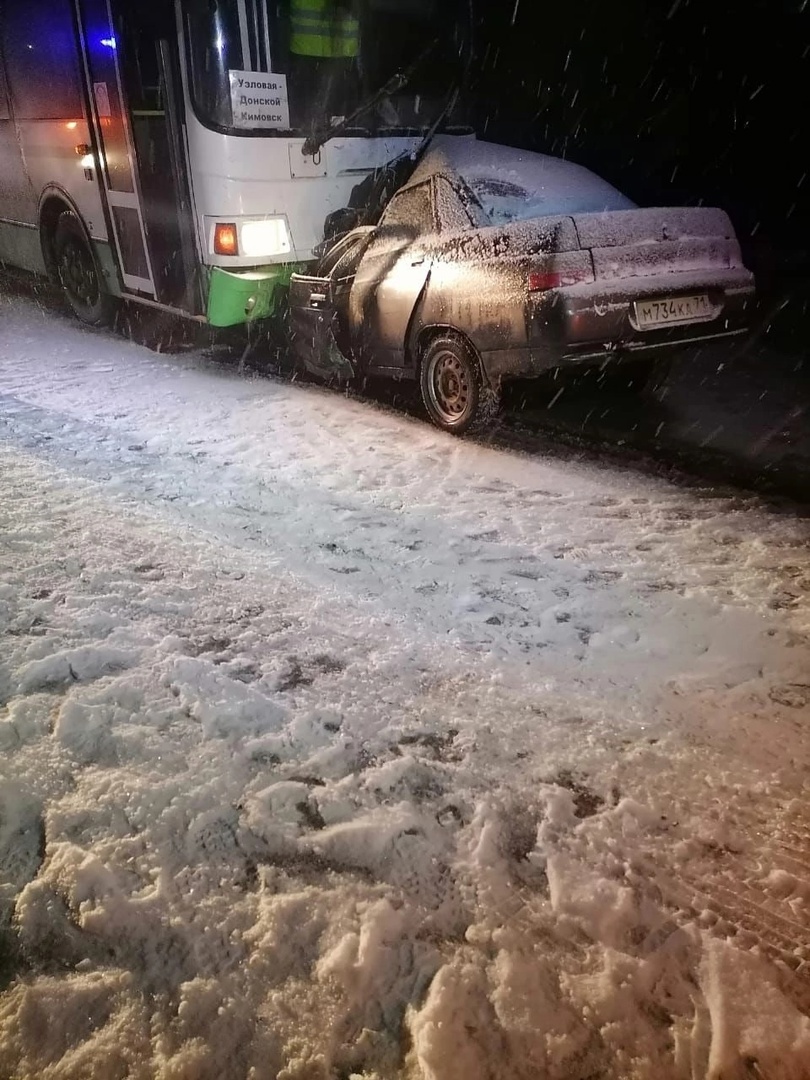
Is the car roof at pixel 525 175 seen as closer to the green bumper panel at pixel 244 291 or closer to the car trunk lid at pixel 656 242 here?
the car trunk lid at pixel 656 242

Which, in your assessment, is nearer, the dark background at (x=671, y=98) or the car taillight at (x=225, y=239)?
the car taillight at (x=225, y=239)

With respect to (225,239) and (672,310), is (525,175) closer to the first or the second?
(672,310)

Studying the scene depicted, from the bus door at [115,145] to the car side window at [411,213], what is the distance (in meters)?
2.56

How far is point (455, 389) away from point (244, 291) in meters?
2.20

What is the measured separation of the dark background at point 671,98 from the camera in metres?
11.3

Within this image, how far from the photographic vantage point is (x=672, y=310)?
14.6ft

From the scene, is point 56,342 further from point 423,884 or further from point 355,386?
point 423,884

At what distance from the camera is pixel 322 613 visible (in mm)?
3172

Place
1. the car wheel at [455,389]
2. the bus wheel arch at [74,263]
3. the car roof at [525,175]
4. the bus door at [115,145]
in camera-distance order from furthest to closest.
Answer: the bus wheel arch at [74,263]
the bus door at [115,145]
the car roof at [525,175]
the car wheel at [455,389]

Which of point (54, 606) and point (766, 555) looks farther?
point (766, 555)

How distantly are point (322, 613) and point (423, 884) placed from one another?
1.40 meters

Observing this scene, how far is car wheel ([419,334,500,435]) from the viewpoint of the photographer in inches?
190

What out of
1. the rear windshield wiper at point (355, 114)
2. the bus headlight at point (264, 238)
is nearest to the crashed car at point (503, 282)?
the bus headlight at point (264, 238)

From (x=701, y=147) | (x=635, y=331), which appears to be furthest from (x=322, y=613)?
(x=701, y=147)
